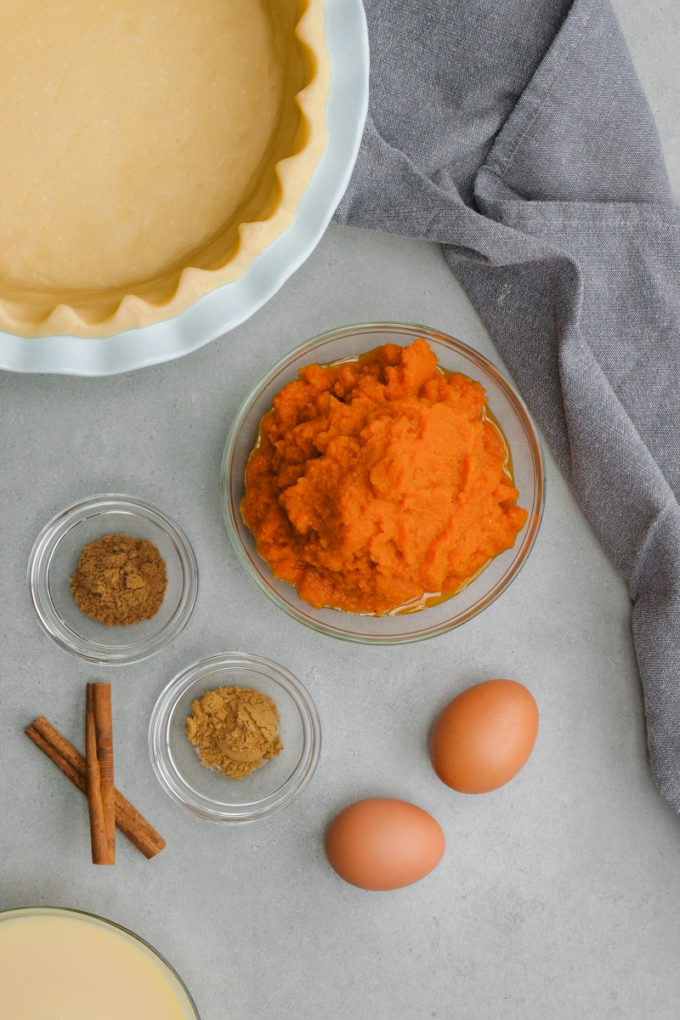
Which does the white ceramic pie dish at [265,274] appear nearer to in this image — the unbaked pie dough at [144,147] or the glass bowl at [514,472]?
the unbaked pie dough at [144,147]

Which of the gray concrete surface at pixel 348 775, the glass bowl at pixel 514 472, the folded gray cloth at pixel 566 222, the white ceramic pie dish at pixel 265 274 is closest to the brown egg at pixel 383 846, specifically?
the gray concrete surface at pixel 348 775

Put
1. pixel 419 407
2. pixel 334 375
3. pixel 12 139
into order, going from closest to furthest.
Answer: pixel 12 139 < pixel 419 407 < pixel 334 375

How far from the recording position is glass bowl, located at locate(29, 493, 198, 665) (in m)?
1.27

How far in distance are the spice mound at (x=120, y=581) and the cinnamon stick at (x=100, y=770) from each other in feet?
0.36

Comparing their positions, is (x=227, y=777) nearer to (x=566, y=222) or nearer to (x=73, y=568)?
(x=73, y=568)

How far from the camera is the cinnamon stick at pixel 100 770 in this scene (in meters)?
1.22

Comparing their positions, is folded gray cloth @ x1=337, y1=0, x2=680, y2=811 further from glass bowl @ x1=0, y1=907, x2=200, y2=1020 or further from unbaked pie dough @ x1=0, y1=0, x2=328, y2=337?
glass bowl @ x1=0, y1=907, x2=200, y2=1020

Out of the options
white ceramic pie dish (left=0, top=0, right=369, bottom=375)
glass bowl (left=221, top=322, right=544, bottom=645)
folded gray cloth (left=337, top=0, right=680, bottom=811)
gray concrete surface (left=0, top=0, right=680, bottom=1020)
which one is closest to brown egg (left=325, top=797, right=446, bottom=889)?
gray concrete surface (left=0, top=0, right=680, bottom=1020)

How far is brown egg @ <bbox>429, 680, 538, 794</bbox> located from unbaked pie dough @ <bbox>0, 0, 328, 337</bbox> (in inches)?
25.9

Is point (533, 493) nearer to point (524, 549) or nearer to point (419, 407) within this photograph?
point (524, 549)

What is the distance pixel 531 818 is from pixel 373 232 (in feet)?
2.91

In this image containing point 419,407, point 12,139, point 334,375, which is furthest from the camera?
point 334,375

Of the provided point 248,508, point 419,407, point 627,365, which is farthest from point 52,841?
point 627,365

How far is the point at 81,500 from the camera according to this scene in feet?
4.14
